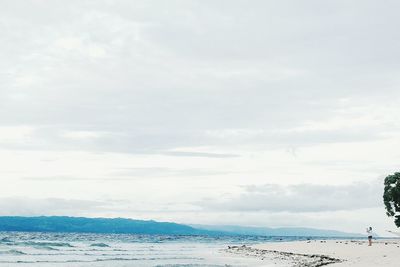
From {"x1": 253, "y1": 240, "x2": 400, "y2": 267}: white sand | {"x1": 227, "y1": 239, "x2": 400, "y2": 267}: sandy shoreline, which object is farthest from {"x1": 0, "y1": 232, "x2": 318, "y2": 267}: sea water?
{"x1": 253, "y1": 240, "x2": 400, "y2": 267}: white sand

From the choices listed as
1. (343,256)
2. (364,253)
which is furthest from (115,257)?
(364,253)

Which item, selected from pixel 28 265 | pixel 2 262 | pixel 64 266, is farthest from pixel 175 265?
pixel 2 262

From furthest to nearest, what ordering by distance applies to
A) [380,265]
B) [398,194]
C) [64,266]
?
[398,194]
[64,266]
[380,265]

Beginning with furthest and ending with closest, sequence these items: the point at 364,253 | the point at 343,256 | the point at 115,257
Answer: the point at 115,257 < the point at 343,256 < the point at 364,253

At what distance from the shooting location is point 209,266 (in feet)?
194

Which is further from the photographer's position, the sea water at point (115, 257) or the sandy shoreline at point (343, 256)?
the sea water at point (115, 257)

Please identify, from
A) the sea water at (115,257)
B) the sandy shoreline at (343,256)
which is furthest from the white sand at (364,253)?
the sea water at (115,257)

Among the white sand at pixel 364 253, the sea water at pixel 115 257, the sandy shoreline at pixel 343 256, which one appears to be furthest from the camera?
the sea water at pixel 115 257

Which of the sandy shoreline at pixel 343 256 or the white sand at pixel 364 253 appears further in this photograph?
the sandy shoreline at pixel 343 256

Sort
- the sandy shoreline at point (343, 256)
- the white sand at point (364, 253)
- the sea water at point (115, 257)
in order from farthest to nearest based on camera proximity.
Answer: the sea water at point (115, 257) < the sandy shoreline at point (343, 256) < the white sand at point (364, 253)

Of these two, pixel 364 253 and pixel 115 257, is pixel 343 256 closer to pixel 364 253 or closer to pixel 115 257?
pixel 364 253

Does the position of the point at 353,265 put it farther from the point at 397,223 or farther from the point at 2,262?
the point at 2,262

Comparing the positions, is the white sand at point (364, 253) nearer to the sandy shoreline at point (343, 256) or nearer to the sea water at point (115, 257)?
the sandy shoreline at point (343, 256)

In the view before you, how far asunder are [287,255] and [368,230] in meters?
10.8
